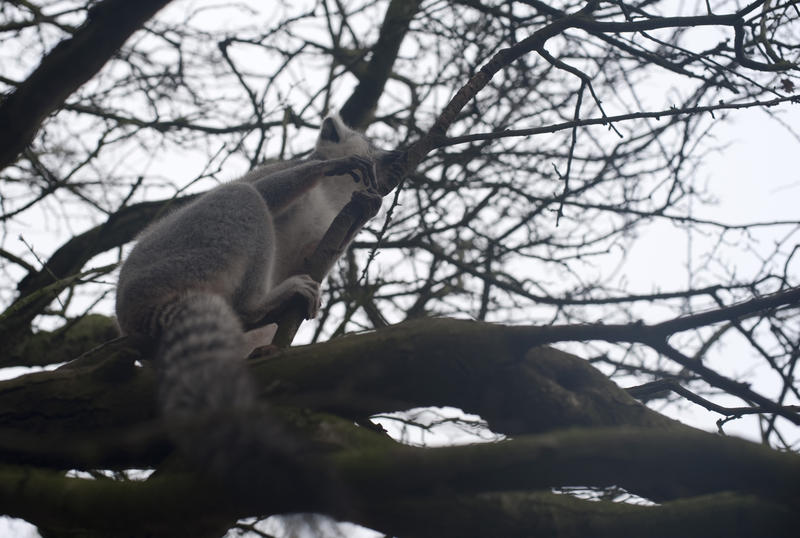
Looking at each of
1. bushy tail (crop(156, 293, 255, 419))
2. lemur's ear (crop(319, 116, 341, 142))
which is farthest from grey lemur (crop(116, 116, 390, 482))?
lemur's ear (crop(319, 116, 341, 142))

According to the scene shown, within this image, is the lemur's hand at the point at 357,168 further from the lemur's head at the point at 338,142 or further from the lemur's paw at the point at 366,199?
the lemur's head at the point at 338,142

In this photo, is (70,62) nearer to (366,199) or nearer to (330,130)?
(366,199)

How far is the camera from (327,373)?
147 inches

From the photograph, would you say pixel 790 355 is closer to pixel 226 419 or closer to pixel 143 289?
pixel 226 419

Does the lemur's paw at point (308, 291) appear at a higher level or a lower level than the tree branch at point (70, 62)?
lower

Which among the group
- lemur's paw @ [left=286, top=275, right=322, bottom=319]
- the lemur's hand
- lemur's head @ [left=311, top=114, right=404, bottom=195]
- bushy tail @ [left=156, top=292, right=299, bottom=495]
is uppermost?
lemur's head @ [left=311, top=114, right=404, bottom=195]

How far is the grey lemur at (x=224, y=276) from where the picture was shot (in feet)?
10.7

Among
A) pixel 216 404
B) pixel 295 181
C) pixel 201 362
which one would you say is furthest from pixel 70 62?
pixel 216 404

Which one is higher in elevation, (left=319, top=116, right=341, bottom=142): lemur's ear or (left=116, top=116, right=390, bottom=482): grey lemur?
(left=319, top=116, right=341, bottom=142): lemur's ear

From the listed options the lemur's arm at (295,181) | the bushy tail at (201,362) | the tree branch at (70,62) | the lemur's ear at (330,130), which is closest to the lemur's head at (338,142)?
the lemur's ear at (330,130)

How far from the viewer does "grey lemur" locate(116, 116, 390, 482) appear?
325 cm

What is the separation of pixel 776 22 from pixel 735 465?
422cm

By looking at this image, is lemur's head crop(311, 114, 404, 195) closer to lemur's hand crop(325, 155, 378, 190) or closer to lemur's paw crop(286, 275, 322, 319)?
lemur's hand crop(325, 155, 378, 190)

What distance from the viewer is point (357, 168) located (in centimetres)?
612
